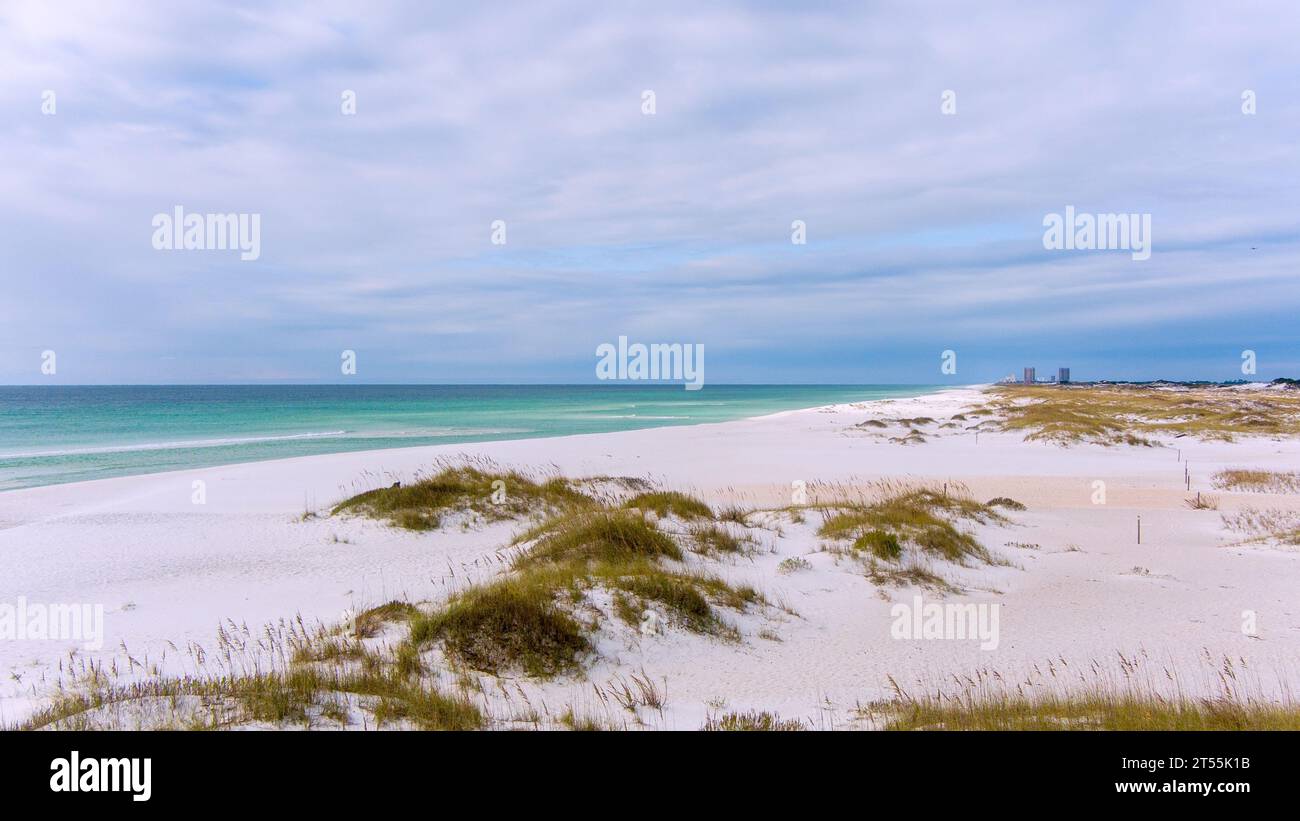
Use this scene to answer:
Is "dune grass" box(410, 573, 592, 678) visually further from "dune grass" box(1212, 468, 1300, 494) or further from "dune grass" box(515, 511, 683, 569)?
"dune grass" box(1212, 468, 1300, 494)

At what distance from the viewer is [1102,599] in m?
10.6

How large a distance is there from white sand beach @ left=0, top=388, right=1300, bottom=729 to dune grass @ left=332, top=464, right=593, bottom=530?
19.0 inches

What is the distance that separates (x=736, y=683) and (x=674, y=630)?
1.33 meters

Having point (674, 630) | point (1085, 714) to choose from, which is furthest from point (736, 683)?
point (1085, 714)

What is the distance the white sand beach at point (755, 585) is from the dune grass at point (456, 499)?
0.48 meters

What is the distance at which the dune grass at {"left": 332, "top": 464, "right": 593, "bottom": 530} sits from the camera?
50.8 feet

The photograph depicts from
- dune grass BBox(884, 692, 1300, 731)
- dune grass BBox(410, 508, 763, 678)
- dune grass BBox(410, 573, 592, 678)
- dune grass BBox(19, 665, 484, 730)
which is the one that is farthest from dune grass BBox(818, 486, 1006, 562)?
dune grass BBox(19, 665, 484, 730)

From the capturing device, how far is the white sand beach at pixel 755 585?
763cm

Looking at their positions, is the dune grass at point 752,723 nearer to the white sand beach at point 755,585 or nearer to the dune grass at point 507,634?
the white sand beach at point 755,585

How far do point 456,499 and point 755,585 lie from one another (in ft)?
27.4

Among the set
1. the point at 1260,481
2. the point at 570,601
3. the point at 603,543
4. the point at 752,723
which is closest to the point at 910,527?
the point at 603,543

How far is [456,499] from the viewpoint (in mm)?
16391

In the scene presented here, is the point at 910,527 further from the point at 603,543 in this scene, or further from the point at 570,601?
the point at 570,601

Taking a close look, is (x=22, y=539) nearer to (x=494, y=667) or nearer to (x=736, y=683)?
(x=494, y=667)
